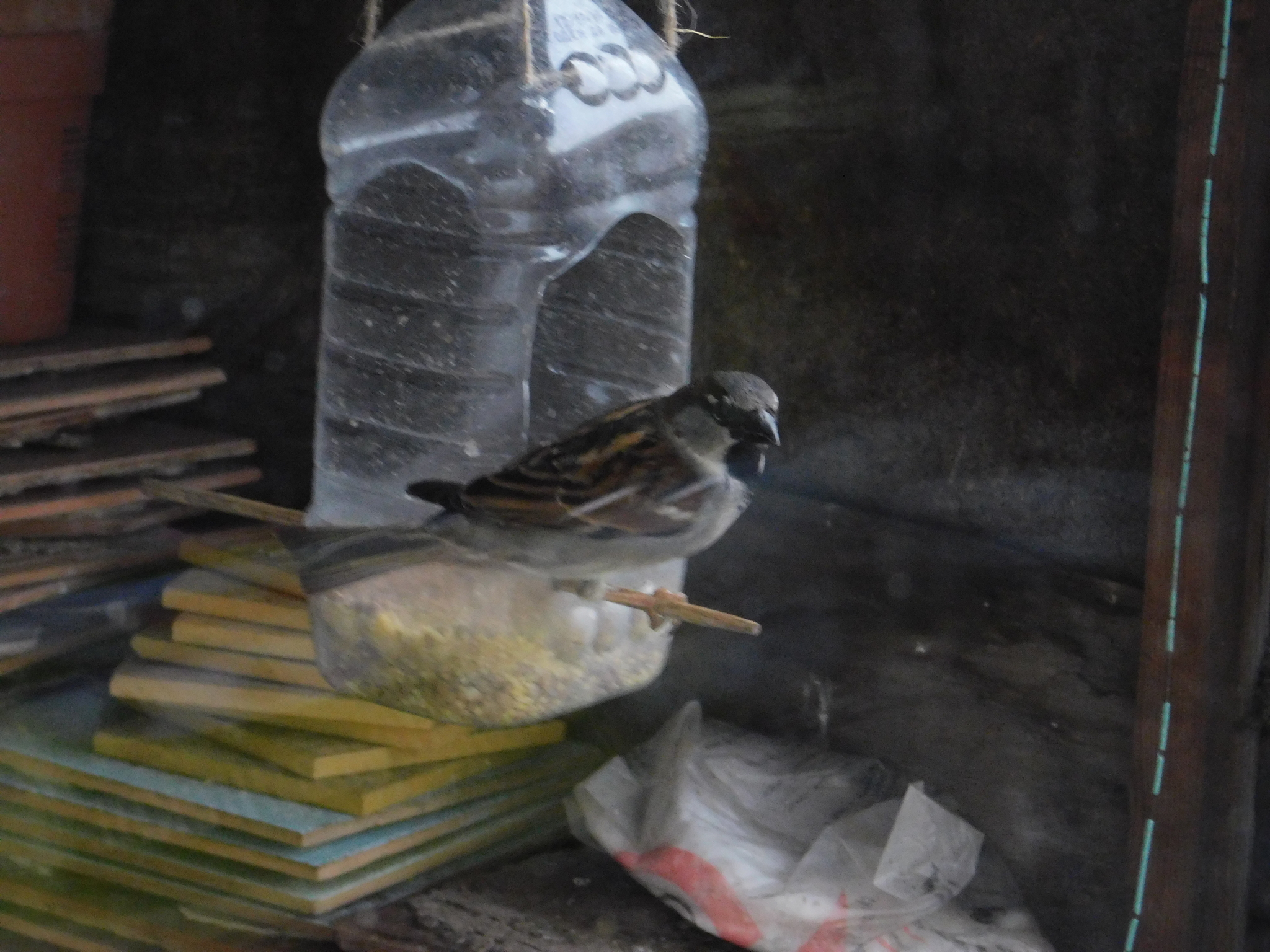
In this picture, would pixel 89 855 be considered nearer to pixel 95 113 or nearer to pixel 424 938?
pixel 424 938

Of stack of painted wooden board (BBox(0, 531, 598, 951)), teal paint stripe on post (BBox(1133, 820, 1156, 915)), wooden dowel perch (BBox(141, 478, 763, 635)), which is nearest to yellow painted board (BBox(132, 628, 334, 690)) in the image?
stack of painted wooden board (BBox(0, 531, 598, 951))

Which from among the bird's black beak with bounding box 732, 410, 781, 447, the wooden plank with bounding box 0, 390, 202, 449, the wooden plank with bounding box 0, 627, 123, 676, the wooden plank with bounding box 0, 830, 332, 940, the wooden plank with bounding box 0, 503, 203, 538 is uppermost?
the bird's black beak with bounding box 732, 410, 781, 447

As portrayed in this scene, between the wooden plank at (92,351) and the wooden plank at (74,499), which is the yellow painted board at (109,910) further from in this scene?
the wooden plank at (92,351)

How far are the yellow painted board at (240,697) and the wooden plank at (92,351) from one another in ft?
1.40

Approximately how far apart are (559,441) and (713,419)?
144 millimetres

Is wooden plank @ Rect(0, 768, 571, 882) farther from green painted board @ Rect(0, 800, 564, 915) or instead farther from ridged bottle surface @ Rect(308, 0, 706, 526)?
ridged bottle surface @ Rect(308, 0, 706, 526)

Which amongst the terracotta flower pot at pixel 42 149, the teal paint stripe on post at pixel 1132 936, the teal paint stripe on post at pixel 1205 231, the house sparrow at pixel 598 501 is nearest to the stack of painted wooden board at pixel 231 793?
the terracotta flower pot at pixel 42 149

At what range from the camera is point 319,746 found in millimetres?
1866

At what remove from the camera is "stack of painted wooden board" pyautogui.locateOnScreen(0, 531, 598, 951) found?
181cm

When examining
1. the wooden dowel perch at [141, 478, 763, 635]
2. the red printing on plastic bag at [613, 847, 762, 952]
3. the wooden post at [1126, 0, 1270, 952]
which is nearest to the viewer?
the wooden dowel perch at [141, 478, 763, 635]

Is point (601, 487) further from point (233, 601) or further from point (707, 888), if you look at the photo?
point (233, 601)

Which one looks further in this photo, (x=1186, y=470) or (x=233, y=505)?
(x=1186, y=470)

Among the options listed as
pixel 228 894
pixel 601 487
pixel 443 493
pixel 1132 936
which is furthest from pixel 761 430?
pixel 228 894

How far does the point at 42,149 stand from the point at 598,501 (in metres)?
1.02
